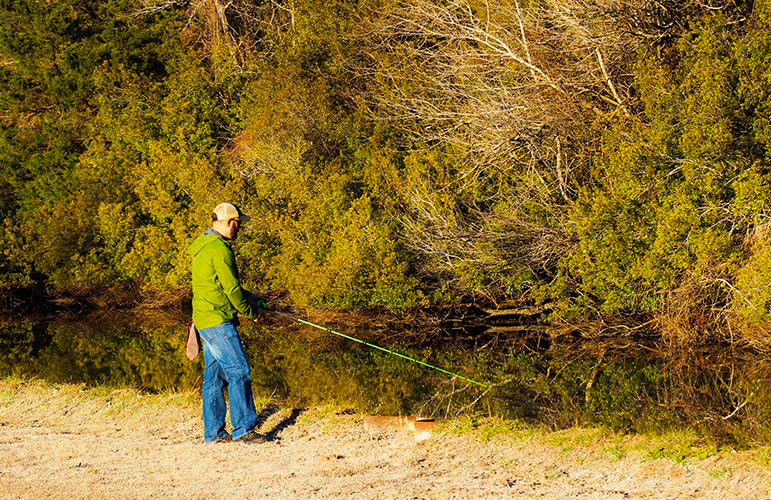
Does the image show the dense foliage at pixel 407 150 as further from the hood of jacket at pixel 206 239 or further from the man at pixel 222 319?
the hood of jacket at pixel 206 239

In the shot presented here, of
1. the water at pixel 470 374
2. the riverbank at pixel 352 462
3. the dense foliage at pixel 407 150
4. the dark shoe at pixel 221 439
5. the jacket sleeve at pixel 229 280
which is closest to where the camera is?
the riverbank at pixel 352 462

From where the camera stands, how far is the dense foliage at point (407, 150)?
15.6 m

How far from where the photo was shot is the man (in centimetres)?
837

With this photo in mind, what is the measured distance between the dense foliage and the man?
8.94 metres

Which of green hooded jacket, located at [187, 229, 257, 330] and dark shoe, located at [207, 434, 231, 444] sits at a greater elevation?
green hooded jacket, located at [187, 229, 257, 330]

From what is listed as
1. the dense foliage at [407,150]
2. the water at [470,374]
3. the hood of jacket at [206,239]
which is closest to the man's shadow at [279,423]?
the water at [470,374]

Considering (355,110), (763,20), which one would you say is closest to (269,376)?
(763,20)

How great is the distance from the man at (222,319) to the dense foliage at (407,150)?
894cm

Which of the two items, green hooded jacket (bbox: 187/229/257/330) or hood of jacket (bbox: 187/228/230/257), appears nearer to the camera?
green hooded jacket (bbox: 187/229/257/330)

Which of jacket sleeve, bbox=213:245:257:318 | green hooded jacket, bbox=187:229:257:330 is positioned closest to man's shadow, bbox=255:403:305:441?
green hooded jacket, bbox=187:229:257:330

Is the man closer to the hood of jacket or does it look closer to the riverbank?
the hood of jacket

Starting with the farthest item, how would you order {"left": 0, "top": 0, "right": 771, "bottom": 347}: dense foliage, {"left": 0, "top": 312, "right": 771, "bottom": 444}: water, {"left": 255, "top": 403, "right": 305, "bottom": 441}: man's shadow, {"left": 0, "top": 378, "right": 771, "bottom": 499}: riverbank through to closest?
{"left": 0, "top": 0, "right": 771, "bottom": 347}: dense foliage → {"left": 0, "top": 312, "right": 771, "bottom": 444}: water → {"left": 255, "top": 403, "right": 305, "bottom": 441}: man's shadow → {"left": 0, "top": 378, "right": 771, "bottom": 499}: riverbank

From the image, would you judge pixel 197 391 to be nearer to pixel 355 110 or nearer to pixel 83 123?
pixel 355 110

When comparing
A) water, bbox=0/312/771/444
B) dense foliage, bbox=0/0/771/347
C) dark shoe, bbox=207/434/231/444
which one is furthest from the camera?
dense foliage, bbox=0/0/771/347
